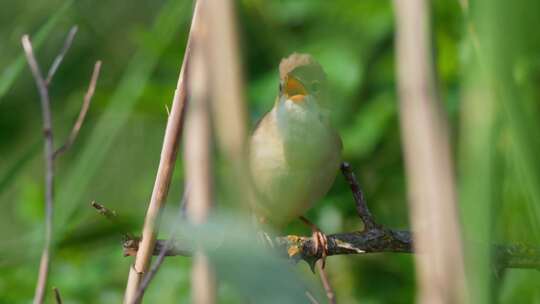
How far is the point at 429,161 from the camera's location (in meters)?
0.80

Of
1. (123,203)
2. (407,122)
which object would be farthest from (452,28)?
(407,122)

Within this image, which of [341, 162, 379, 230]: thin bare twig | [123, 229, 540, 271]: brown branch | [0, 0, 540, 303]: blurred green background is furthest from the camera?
[0, 0, 540, 303]: blurred green background

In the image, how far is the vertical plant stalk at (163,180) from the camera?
124cm

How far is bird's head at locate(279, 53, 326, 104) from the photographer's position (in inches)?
83.1

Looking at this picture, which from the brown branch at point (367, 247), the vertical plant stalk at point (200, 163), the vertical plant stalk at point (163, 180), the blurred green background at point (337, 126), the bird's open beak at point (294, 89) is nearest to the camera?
the vertical plant stalk at point (200, 163)

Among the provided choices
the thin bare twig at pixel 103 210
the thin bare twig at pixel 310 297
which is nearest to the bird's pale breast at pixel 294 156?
the thin bare twig at pixel 103 210

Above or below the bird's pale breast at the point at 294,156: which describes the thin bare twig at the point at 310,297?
below

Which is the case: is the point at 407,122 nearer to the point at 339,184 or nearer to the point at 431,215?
the point at 431,215

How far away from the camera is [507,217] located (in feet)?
6.05

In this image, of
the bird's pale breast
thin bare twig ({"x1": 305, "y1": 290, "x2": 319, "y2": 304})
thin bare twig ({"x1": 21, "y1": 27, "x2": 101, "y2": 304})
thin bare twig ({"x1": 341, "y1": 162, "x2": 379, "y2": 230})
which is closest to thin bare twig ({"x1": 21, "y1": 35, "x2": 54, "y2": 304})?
thin bare twig ({"x1": 21, "y1": 27, "x2": 101, "y2": 304})

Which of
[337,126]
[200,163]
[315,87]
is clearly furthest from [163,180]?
[337,126]

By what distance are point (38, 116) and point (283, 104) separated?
6.46 ft

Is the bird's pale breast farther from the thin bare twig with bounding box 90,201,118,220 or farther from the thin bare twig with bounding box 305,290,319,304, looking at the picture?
the thin bare twig with bounding box 305,290,319,304

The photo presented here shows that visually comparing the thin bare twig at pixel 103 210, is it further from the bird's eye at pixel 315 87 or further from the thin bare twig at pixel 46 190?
the bird's eye at pixel 315 87
